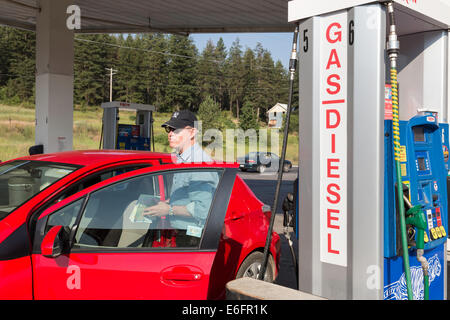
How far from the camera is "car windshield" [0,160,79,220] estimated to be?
326 centimetres

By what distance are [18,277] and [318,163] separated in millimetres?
1962

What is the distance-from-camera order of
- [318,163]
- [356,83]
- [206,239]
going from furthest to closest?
[206,239] < [318,163] < [356,83]

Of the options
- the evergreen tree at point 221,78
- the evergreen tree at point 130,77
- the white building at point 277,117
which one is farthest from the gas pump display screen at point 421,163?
the evergreen tree at point 221,78

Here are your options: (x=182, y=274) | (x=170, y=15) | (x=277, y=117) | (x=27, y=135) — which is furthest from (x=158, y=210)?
(x=277, y=117)

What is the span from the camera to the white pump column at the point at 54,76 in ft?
38.2

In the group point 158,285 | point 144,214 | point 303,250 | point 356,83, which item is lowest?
point 158,285

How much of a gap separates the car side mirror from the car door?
7 cm

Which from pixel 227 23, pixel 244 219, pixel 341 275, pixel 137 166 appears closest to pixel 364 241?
pixel 341 275

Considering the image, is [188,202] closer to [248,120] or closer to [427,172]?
[427,172]

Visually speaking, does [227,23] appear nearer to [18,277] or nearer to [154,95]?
[18,277]

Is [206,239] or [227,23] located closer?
[206,239]

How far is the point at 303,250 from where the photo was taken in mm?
2955

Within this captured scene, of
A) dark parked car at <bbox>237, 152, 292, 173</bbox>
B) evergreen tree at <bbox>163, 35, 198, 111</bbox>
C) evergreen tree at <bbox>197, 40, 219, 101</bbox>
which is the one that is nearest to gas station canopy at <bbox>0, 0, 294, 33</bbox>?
dark parked car at <bbox>237, 152, 292, 173</bbox>

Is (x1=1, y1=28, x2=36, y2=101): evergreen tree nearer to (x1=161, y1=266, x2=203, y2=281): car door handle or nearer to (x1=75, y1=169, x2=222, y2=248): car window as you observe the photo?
(x1=75, y1=169, x2=222, y2=248): car window
